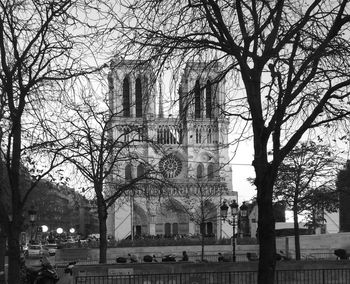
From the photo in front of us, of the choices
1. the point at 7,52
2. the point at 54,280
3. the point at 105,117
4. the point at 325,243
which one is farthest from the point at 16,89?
the point at 325,243

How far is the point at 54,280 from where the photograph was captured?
2145cm

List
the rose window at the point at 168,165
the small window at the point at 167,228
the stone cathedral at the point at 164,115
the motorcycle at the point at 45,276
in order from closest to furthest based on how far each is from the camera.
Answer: the stone cathedral at the point at 164,115 → the motorcycle at the point at 45,276 → the rose window at the point at 168,165 → the small window at the point at 167,228

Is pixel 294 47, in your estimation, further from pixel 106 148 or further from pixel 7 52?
pixel 106 148

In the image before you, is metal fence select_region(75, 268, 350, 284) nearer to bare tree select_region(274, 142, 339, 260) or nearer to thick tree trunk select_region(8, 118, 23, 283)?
thick tree trunk select_region(8, 118, 23, 283)

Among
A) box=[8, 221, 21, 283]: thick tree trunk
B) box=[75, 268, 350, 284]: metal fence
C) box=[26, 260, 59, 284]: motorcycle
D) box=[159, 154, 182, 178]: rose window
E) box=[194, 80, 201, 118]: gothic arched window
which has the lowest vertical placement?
box=[26, 260, 59, 284]: motorcycle

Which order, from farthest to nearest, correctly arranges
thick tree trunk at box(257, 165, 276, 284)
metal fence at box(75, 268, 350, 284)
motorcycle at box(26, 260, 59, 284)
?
1. motorcycle at box(26, 260, 59, 284)
2. metal fence at box(75, 268, 350, 284)
3. thick tree trunk at box(257, 165, 276, 284)

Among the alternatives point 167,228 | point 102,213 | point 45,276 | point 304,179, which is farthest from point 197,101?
point 167,228

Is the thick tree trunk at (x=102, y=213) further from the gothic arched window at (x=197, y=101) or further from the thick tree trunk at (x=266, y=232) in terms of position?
the thick tree trunk at (x=266, y=232)

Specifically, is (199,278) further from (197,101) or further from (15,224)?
(197,101)

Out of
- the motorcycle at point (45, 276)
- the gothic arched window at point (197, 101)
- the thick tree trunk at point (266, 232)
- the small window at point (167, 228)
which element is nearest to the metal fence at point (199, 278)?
the motorcycle at point (45, 276)

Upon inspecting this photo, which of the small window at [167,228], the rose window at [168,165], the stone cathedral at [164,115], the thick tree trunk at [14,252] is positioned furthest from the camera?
the small window at [167,228]


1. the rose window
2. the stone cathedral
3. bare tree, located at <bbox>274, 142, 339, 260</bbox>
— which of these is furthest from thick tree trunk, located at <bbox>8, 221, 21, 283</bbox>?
bare tree, located at <bbox>274, 142, 339, 260</bbox>

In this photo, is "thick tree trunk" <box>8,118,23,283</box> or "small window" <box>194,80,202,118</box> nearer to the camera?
"small window" <box>194,80,202,118</box>

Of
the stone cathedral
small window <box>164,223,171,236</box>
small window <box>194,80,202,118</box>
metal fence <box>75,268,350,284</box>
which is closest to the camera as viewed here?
small window <box>194,80,202,118</box>
